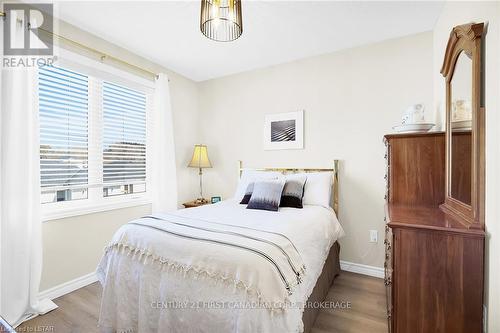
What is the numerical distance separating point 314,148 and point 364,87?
0.86 metres

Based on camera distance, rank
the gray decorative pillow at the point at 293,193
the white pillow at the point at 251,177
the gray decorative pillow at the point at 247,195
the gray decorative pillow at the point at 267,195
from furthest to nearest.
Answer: the white pillow at the point at 251,177 < the gray decorative pillow at the point at 247,195 < the gray decorative pillow at the point at 293,193 < the gray decorative pillow at the point at 267,195

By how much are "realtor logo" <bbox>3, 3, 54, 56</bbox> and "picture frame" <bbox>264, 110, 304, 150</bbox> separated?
2398 mm

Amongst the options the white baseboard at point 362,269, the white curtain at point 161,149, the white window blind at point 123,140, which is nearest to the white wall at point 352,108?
the white baseboard at point 362,269

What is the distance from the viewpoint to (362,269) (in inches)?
107

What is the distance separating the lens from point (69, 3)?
2.09 metres

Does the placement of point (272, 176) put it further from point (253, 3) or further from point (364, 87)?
point (253, 3)

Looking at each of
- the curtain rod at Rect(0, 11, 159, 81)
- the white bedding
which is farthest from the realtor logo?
the white bedding

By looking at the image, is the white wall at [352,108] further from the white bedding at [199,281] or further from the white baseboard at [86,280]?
the white bedding at [199,281]

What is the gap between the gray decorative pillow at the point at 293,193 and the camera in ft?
8.02

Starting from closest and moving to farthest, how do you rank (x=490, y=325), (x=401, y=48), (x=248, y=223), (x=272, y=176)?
(x=490, y=325)
(x=248, y=223)
(x=401, y=48)
(x=272, y=176)

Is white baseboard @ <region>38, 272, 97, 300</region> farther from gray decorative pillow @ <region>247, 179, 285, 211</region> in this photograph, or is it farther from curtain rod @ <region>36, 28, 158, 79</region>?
curtain rod @ <region>36, 28, 158, 79</region>

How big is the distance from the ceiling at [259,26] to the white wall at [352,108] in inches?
7.0

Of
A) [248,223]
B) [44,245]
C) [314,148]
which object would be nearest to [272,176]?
[314,148]

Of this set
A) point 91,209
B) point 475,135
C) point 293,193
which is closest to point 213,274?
point 293,193
